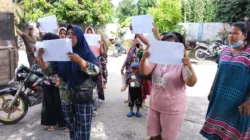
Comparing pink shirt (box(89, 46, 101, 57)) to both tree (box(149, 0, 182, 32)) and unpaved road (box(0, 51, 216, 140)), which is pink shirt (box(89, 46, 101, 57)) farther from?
tree (box(149, 0, 182, 32))

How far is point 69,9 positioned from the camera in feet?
55.5

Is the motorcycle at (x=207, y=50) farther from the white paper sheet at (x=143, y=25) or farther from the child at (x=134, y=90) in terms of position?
the white paper sheet at (x=143, y=25)

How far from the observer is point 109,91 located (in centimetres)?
655

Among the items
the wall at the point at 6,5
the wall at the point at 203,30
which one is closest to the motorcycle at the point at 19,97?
the wall at the point at 6,5

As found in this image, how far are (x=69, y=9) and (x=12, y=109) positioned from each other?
45.6 ft

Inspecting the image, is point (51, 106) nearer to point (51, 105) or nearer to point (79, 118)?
point (51, 105)

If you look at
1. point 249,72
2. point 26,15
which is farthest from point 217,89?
point 26,15

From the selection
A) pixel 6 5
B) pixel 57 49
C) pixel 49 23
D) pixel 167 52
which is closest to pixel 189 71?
pixel 167 52

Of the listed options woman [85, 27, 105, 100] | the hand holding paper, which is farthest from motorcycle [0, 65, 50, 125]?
woman [85, 27, 105, 100]

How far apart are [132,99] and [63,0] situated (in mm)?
13555

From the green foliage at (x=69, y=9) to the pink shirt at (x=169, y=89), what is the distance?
15.0m

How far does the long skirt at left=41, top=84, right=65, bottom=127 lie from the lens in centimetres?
381

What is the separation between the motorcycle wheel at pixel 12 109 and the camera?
159 inches

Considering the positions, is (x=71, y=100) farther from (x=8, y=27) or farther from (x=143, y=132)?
(x=8, y=27)
